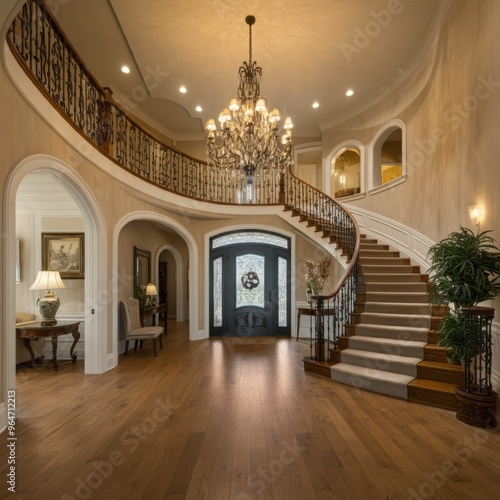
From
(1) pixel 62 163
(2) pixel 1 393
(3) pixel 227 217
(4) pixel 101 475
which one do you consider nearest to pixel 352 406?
(4) pixel 101 475

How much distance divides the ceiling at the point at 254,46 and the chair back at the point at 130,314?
4782 millimetres

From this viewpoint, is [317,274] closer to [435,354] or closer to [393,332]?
[393,332]

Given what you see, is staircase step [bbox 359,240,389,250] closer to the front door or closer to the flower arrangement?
the flower arrangement

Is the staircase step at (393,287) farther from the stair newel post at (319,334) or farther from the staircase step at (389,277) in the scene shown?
the stair newel post at (319,334)

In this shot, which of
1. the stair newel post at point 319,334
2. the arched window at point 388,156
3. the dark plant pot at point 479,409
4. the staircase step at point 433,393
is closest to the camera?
the dark plant pot at point 479,409

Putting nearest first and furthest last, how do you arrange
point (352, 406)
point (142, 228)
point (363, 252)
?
point (352, 406) → point (363, 252) → point (142, 228)

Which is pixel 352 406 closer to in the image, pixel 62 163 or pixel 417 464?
pixel 417 464

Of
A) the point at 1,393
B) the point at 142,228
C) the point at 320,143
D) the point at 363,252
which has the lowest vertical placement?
the point at 1,393

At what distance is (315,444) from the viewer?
3025 millimetres

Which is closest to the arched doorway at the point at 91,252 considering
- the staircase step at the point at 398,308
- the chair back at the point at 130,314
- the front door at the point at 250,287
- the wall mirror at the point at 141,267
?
the chair back at the point at 130,314

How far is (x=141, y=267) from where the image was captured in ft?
26.2

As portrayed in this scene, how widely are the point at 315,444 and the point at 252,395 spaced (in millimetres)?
1387

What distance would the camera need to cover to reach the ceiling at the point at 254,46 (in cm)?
530

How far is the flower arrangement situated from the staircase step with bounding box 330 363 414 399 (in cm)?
306
